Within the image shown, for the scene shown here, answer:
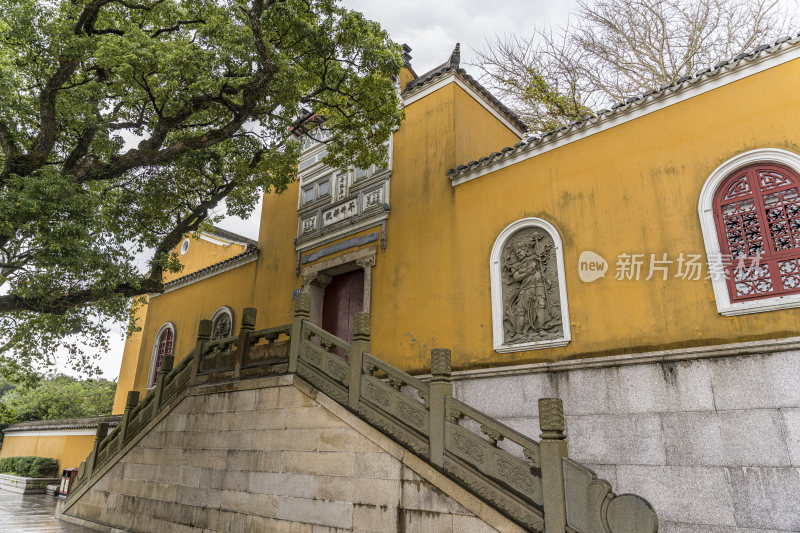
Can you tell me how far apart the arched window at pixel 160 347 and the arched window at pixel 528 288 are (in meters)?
10.4

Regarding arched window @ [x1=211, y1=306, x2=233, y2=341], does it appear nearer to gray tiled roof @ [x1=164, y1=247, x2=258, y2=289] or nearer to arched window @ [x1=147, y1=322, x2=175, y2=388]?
gray tiled roof @ [x1=164, y1=247, x2=258, y2=289]

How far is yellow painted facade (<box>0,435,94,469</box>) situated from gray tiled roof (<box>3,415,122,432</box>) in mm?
260

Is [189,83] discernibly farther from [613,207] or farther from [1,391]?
[1,391]

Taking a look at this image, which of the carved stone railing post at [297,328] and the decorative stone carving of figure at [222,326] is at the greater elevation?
the decorative stone carving of figure at [222,326]

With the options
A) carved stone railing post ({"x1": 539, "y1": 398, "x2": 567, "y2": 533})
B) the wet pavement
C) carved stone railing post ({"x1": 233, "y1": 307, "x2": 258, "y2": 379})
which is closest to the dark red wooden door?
carved stone railing post ({"x1": 233, "y1": 307, "x2": 258, "y2": 379})

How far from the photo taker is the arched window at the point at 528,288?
6742 mm

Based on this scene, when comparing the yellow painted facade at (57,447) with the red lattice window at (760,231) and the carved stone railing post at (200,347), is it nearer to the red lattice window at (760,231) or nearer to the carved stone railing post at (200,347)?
the carved stone railing post at (200,347)

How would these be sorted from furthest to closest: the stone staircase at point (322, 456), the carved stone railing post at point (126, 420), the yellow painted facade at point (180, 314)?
the yellow painted facade at point (180, 314) → the carved stone railing post at point (126, 420) → the stone staircase at point (322, 456)

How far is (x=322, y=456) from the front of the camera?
18.6ft

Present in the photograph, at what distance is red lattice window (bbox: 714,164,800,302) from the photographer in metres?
5.30

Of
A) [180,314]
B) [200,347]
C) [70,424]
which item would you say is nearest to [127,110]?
[200,347]

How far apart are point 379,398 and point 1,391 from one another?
161ft

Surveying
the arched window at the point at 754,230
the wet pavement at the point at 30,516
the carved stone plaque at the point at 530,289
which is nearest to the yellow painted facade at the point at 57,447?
the wet pavement at the point at 30,516

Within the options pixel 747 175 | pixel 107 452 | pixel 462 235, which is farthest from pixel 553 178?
pixel 107 452
